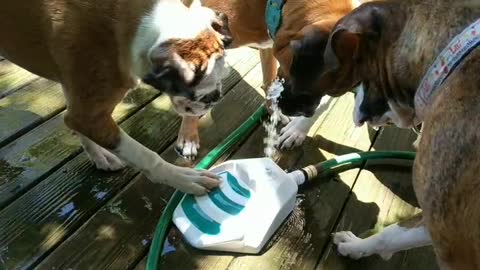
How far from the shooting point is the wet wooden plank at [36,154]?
2814mm

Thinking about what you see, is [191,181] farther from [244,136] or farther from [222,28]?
[222,28]

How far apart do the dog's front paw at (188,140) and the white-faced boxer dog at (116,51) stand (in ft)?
1.44

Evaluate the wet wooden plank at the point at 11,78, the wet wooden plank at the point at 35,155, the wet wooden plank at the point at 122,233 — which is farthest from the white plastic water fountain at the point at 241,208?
the wet wooden plank at the point at 11,78

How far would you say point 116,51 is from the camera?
244cm

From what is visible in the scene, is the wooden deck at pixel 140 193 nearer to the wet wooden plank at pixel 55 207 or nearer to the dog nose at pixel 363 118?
the wet wooden plank at pixel 55 207

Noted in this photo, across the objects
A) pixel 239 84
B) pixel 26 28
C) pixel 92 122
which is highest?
pixel 26 28

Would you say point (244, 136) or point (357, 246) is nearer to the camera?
point (357, 246)

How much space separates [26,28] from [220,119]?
4.18 feet

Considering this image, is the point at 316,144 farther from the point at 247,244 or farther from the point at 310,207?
the point at 247,244

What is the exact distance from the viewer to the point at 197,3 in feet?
9.00

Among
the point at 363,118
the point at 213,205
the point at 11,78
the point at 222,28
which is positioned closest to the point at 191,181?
the point at 213,205

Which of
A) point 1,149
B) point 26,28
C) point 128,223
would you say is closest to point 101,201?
point 128,223

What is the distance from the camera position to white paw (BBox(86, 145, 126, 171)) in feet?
9.59

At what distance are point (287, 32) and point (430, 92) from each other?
1.06 meters
